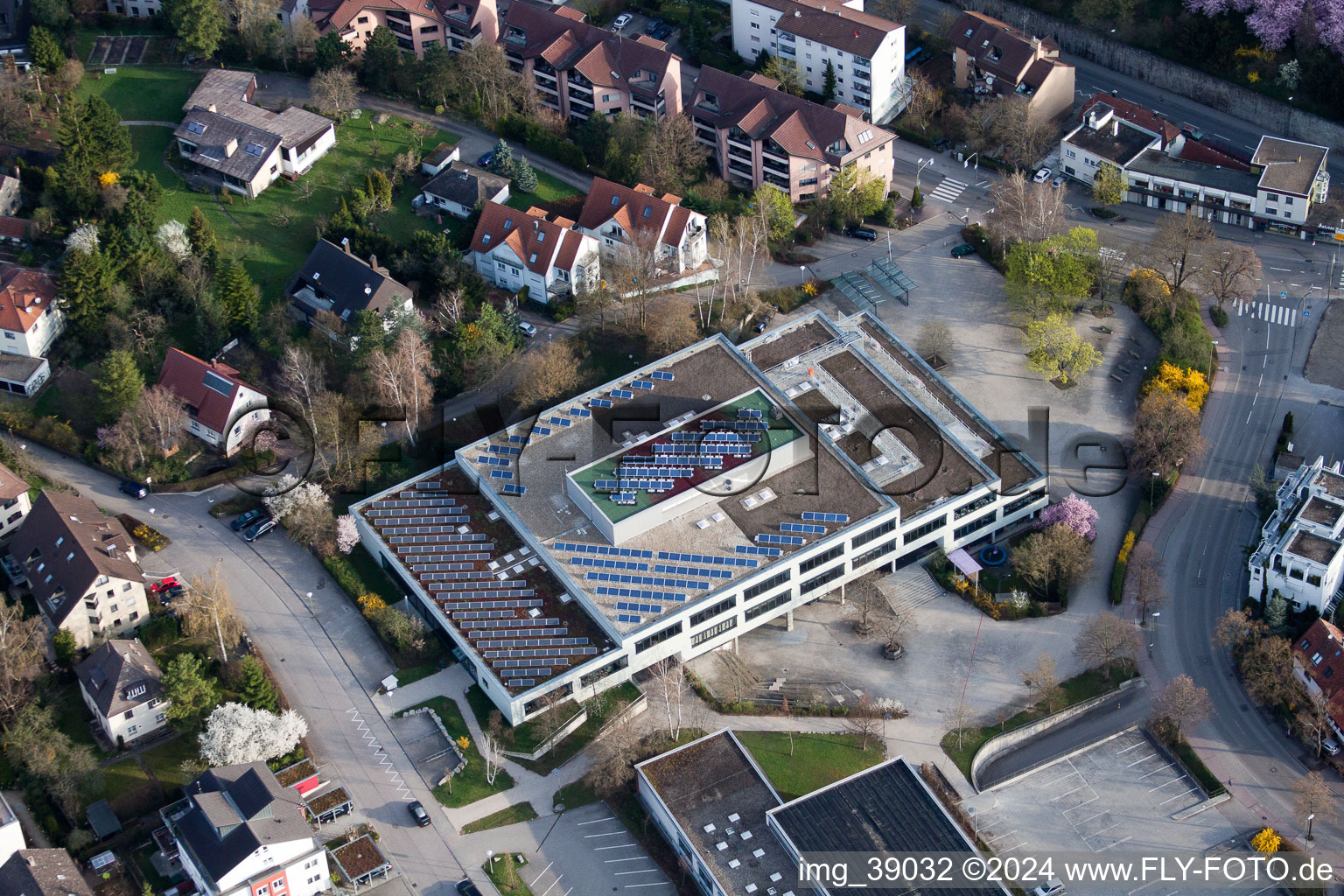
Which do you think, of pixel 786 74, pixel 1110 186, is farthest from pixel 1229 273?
pixel 786 74

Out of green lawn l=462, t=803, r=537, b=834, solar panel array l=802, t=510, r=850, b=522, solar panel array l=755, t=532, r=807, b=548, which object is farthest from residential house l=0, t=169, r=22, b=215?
solar panel array l=802, t=510, r=850, b=522

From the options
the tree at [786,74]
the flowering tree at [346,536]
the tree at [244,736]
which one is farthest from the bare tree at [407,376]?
the tree at [786,74]

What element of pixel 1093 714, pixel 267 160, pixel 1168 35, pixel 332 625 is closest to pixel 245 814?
pixel 332 625

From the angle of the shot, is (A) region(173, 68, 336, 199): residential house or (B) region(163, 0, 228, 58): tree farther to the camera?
(B) region(163, 0, 228, 58): tree

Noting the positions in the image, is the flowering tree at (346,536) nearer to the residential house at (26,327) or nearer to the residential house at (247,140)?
the residential house at (26,327)

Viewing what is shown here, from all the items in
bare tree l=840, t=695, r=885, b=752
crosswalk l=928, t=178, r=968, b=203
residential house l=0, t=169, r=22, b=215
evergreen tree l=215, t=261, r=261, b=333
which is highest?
crosswalk l=928, t=178, r=968, b=203

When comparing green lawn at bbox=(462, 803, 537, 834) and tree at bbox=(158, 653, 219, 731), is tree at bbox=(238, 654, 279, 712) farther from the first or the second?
green lawn at bbox=(462, 803, 537, 834)
